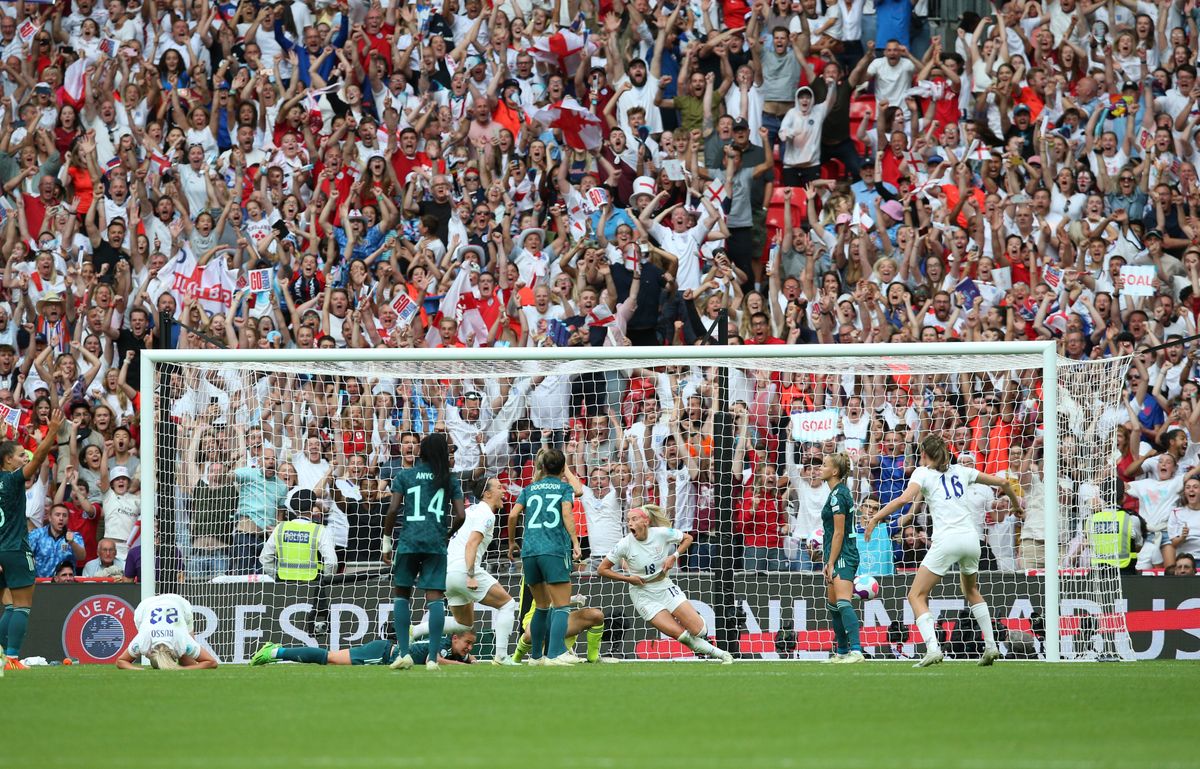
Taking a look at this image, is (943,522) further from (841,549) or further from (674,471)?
(674,471)

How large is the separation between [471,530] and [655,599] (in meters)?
1.99

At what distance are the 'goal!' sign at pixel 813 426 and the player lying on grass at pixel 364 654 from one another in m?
4.07

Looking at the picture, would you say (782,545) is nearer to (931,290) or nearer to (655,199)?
(931,290)

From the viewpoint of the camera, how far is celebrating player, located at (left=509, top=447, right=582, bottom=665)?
14469 mm

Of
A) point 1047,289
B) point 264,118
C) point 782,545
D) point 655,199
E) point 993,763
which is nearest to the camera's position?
point 993,763

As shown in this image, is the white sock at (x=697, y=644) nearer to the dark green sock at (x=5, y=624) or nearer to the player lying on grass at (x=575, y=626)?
the player lying on grass at (x=575, y=626)

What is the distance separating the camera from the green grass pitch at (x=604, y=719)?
805 cm

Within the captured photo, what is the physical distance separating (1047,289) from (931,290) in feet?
4.20

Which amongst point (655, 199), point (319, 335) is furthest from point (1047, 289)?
point (319, 335)

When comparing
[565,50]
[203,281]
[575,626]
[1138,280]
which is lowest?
[575,626]

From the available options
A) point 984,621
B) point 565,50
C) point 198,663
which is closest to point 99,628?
point 198,663

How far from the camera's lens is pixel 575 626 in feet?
51.0

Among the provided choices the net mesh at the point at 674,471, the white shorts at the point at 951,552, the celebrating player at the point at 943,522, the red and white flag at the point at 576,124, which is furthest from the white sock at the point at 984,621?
the red and white flag at the point at 576,124

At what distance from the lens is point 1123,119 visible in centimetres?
2106
